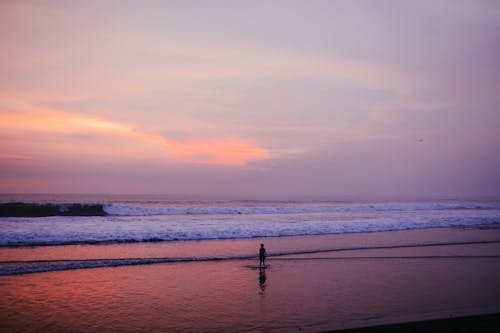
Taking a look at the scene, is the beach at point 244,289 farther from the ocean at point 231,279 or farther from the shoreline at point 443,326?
the shoreline at point 443,326

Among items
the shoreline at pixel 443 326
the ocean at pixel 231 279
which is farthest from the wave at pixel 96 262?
the shoreline at pixel 443 326

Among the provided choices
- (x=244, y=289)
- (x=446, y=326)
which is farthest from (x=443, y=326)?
(x=244, y=289)

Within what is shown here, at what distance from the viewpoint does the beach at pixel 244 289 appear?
9445mm

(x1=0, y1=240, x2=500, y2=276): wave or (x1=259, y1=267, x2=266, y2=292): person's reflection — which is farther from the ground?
(x1=0, y1=240, x2=500, y2=276): wave

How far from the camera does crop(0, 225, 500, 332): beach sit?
9.45 meters

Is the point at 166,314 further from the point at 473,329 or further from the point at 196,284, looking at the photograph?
the point at 473,329

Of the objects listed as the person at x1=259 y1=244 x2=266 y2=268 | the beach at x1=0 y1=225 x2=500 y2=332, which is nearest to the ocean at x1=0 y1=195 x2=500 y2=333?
the beach at x1=0 y1=225 x2=500 y2=332

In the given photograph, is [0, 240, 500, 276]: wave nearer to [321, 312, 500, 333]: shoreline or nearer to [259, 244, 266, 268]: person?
[259, 244, 266, 268]: person

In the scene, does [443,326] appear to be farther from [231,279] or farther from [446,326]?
[231,279]

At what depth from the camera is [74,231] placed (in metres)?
25.2

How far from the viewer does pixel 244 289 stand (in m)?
12.4

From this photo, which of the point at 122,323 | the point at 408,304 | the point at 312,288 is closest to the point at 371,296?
the point at 408,304

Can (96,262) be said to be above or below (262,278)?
above

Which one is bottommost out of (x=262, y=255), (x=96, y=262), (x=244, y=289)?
(x=244, y=289)
